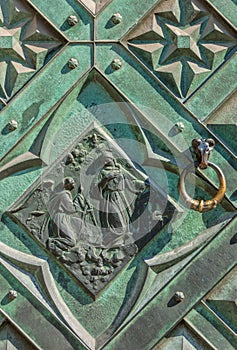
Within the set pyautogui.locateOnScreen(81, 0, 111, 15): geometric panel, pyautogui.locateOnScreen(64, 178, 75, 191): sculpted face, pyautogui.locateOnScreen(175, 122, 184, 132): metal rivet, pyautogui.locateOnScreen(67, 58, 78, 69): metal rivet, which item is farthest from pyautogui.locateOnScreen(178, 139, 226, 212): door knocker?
pyautogui.locateOnScreen(81, 0, 111, 15): geometric panel

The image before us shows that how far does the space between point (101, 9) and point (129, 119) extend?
66 cm

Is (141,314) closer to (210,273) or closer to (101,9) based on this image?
(210,273)

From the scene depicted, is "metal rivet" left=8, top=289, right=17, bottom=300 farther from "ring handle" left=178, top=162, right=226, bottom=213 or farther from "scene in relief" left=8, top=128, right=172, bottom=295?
"ring handle" left=178, top=162, right=226, bottom=213

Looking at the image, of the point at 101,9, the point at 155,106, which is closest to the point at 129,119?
the point at 155,106

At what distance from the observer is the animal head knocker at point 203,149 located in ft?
24.5

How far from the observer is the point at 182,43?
25.1 ft

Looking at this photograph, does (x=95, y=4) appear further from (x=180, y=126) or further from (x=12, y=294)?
(x=12, y=294)

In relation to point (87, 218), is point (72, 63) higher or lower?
higher

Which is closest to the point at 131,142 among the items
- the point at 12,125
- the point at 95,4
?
the point at 12,125

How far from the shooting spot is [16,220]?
7.57 meters

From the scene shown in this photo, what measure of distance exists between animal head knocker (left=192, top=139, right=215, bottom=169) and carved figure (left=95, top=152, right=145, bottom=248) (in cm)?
36

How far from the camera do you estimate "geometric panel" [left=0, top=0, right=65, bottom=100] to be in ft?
25.0

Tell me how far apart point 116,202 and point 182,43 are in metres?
0.99

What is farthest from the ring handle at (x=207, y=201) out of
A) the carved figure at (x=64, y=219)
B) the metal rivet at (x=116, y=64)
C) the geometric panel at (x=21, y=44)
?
the geometric panel at (x=21, y=44)
